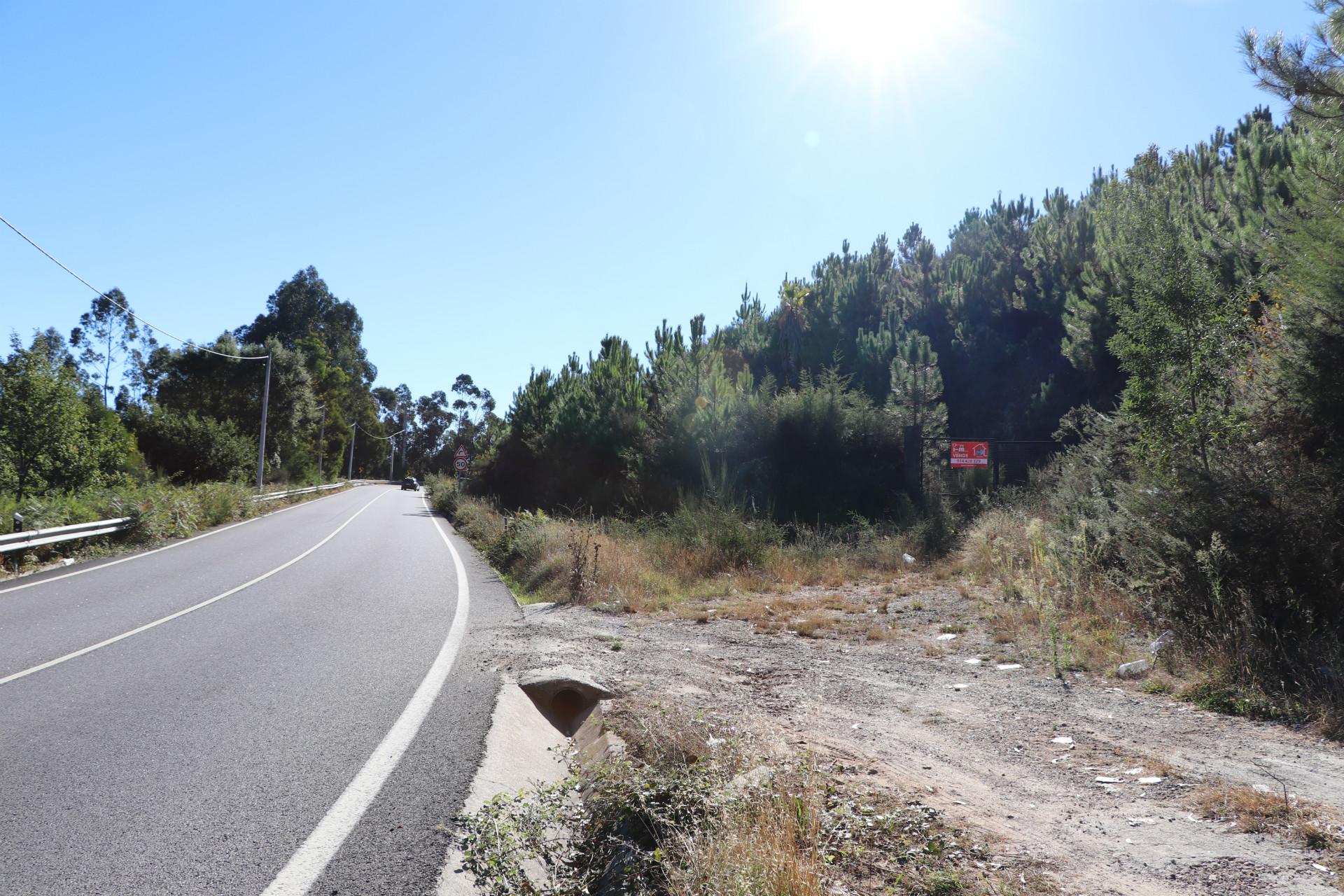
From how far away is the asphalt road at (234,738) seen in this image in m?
3.45

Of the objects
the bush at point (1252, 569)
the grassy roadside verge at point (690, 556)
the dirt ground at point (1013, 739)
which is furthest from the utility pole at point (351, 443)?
the bush at point (1252, 569)

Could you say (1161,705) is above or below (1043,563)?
below

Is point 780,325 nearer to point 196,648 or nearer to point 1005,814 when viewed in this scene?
point 196,648

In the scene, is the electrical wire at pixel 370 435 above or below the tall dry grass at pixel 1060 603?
above

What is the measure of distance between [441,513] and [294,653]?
34093mm

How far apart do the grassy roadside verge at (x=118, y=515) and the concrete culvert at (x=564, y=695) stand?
12.1 m

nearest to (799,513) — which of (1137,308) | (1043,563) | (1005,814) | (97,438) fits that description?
(1043,563)

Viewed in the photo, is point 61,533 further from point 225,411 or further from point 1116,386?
point 225,411

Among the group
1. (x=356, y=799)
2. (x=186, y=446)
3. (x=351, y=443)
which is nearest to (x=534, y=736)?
(x=356, y=799)

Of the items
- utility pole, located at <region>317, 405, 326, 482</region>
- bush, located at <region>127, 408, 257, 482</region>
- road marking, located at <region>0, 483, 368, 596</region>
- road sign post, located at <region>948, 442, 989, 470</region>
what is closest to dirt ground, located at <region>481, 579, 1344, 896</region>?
road marking, located at <region>0, 483, 368, 596</region>

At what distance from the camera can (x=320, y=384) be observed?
7031 cm

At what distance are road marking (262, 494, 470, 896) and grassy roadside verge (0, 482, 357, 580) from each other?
11.7m

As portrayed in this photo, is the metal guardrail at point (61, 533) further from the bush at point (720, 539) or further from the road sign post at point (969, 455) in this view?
the road sign post at point (969, 455)

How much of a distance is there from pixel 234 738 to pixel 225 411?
182ft
